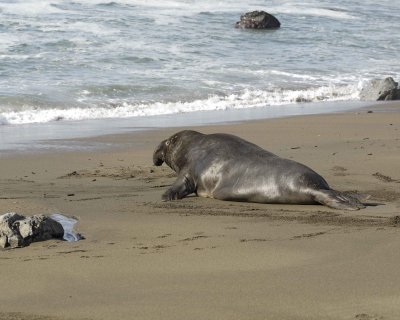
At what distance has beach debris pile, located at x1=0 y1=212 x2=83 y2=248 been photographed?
5.45 meters

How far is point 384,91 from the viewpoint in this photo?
16.6 meters

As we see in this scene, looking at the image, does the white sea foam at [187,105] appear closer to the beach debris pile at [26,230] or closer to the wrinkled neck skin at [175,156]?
the wrinkled neck skin at [175,156]

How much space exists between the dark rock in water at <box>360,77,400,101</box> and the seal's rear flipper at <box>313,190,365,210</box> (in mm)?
9978

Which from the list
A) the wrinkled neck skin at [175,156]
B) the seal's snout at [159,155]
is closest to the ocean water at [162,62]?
the seal's snout at [159,155]

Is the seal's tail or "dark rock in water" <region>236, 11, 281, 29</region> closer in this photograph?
the seal's tail

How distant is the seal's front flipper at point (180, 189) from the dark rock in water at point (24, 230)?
181cm

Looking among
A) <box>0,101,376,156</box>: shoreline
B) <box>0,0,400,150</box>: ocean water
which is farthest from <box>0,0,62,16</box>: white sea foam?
<box>0,101,376,156</box>: shoreline

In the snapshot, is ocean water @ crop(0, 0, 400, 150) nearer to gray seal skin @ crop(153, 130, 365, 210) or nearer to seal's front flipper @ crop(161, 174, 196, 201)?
gray seal skin @ crop(153, 130, 365, 210)

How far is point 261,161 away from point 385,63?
601 inches

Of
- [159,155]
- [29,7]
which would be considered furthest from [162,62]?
[159,155]

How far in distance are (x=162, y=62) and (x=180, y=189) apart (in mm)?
12687

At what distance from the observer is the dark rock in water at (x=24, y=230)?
5.45 m

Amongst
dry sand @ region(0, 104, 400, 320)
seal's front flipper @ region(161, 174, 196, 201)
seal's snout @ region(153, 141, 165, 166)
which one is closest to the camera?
dry sand @ region(0, 104, 400, 320)

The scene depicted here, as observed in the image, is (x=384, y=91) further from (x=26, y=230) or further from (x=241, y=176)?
(x=26, y=230)
